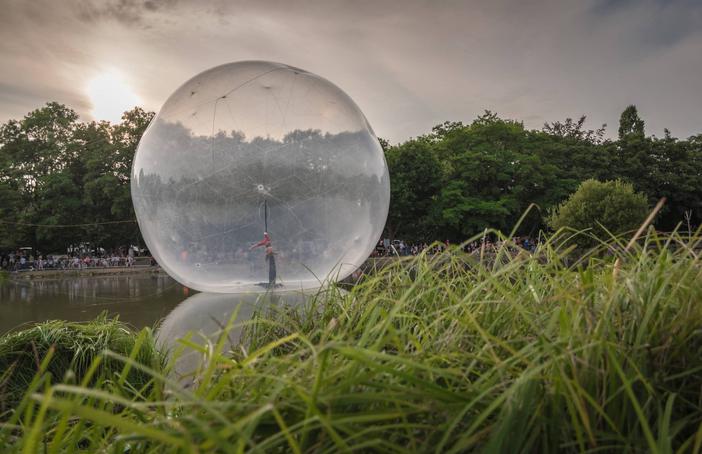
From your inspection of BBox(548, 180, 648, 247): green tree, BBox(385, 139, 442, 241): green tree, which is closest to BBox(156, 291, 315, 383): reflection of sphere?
BBox(548, 180, 648, 247): green tree

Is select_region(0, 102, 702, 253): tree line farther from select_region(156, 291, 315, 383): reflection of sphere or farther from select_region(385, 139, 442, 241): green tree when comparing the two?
select_region(156, 291, 315, 383): reflection of sphere

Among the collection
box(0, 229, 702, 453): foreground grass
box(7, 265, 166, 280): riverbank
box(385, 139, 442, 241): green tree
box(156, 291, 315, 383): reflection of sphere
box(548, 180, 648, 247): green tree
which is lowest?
box(7, 265, 166, 280): riverbank

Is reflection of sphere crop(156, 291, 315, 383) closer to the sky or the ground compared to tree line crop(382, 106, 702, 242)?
closer to the ground

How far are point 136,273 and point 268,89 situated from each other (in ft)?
84.6

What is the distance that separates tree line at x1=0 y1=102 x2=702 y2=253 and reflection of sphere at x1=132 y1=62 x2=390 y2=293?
29194mm

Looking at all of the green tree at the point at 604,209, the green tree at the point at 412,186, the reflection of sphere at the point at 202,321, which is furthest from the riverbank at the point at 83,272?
the reflection of sphere at the point at 202,321

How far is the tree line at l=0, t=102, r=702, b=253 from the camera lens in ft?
134

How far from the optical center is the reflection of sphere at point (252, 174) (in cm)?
1043

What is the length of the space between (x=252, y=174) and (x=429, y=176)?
31689mm

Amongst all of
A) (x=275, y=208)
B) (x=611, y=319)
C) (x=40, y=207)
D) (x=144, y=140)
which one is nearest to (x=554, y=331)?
(x=611, y=319)

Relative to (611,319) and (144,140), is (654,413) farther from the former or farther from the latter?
(144,140)

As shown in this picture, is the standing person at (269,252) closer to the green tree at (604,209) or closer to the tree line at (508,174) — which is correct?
the green tree at (604,209)

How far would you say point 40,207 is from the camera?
4381 centimetres

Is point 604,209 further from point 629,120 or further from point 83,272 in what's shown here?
point 629,120
